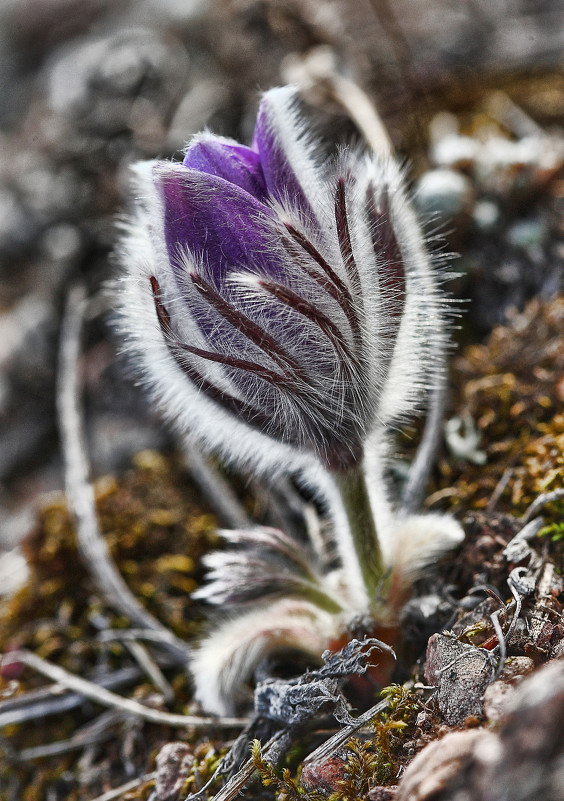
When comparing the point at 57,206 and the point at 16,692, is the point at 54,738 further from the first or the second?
the point at 57,206

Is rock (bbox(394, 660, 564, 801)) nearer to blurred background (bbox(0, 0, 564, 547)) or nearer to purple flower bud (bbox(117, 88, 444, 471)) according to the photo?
purple flower bud (bbox(117, 88, 444, 471))

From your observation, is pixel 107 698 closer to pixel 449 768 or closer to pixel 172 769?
pixel 172 769

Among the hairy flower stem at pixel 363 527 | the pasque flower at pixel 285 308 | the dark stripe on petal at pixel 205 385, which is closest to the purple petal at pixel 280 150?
the pasque flower at pixel 285 308

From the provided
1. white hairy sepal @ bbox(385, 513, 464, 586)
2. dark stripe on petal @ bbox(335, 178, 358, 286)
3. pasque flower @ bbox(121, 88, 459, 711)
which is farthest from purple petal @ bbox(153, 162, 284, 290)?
white hairy sepal @ bbox(385, 513, 464, 586)

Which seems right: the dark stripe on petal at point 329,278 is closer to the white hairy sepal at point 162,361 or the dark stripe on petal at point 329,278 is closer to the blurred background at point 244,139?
the white hairy sepal at point 162,361

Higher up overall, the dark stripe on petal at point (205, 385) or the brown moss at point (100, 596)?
the dark stripe on petal at point (205, 385)

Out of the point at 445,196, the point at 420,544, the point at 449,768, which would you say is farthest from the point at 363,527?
the point at 445,196
